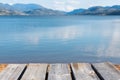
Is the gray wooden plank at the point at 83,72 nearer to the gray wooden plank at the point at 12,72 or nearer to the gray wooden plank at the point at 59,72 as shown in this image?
the gray wooden plank at the point at 59,72

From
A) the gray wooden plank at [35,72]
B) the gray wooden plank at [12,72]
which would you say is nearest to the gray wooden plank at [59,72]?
the gray wooden plank at [35,72]

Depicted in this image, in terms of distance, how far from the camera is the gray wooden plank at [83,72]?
4.57 m

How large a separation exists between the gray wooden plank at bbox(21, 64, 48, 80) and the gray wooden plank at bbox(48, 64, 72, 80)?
0.11 m

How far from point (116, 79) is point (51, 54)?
3042 centimetres

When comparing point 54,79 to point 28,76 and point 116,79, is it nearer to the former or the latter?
point 28,76

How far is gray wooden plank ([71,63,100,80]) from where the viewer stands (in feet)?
15.0

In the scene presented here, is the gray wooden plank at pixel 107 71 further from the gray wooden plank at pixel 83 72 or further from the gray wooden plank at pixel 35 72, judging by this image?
the gray wooden plank at pixel 35 72

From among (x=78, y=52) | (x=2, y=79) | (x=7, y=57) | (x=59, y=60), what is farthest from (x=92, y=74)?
(x=78, y=52)

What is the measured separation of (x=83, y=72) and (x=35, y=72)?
0.79 meters

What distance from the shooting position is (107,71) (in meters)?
4.98

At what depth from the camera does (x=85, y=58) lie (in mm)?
31719

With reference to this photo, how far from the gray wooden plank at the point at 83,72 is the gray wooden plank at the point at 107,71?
0.39 feet

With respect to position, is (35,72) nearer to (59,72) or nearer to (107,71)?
(59,72)

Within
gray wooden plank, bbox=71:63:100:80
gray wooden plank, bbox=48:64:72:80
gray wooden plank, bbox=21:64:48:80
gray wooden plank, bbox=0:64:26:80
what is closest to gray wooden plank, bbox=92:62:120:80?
gray wooden plank, bbox=71:63:100:80
